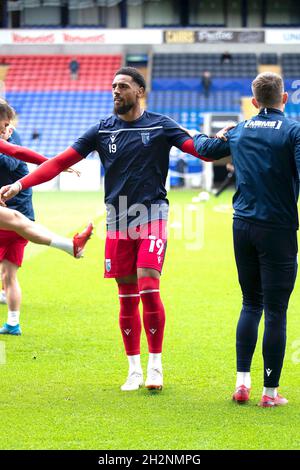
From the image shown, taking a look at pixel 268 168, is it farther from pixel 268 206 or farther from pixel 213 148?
pixel 213 148

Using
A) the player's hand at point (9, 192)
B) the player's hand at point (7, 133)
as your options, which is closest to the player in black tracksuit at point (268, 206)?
the player's hand at point (9, 192)

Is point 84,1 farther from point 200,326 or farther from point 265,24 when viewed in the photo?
point 200,326

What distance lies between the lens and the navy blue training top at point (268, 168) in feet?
20.0

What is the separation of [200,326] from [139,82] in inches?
133

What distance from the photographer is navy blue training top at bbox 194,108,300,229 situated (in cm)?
609

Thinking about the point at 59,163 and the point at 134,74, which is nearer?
the point at 134,74

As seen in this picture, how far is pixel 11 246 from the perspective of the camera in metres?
9.19

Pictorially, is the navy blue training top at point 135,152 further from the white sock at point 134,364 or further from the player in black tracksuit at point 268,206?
the white sock at point 134,364

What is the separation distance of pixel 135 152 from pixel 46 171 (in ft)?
2.27

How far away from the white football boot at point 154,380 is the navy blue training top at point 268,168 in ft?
4.35

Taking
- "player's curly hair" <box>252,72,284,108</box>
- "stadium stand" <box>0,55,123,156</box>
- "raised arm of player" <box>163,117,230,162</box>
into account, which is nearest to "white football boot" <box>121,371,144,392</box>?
"raised arm of player" <box>163,117,230,162</box>

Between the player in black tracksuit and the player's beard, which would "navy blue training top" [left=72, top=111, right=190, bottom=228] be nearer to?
the player's beard

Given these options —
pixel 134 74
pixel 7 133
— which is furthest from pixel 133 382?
pixel 7 133
